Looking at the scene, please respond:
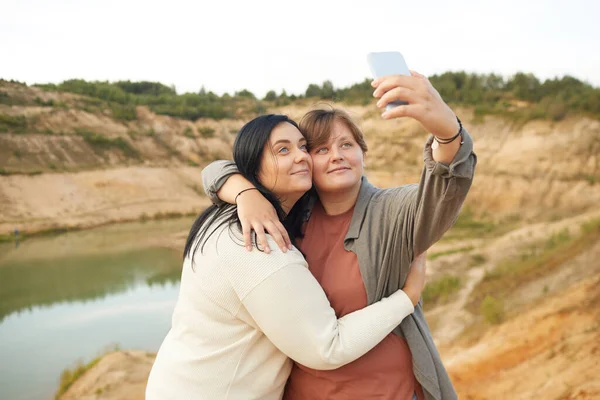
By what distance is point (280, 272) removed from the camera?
1453 mm

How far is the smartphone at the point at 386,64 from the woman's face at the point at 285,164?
0.55m

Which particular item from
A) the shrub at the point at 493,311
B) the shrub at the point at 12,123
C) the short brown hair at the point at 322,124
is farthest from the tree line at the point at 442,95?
the short brown hair at the point at 322,124

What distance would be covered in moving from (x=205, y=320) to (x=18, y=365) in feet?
28.9

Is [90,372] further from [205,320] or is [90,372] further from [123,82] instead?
[123,82]

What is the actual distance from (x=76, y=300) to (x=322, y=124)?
12623mm

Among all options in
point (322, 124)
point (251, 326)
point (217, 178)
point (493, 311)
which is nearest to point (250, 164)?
point (217, 178)

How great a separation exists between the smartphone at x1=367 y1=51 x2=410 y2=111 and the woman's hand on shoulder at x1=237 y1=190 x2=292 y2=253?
2.02 ft

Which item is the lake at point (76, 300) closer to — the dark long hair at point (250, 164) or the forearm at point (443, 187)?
the dark long hair at point (250, 164)

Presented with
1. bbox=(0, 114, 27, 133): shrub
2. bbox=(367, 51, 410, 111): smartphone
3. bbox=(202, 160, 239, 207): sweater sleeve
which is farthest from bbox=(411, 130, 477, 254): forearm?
bbox=(0, 114, 27, 133): shrub

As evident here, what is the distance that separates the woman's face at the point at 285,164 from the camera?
186cm

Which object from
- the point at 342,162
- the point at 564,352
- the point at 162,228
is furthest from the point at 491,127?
the point at 342,162

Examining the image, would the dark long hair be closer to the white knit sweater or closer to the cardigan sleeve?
the white knit sweater

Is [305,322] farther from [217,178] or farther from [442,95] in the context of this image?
[442,95]

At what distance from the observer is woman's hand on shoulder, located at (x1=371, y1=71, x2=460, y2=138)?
133 centimetres
